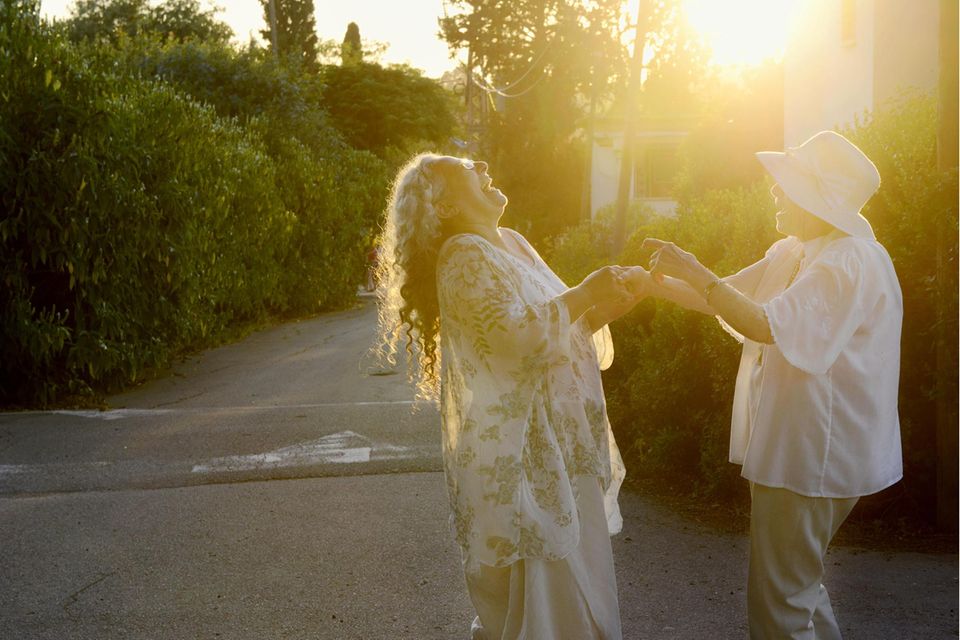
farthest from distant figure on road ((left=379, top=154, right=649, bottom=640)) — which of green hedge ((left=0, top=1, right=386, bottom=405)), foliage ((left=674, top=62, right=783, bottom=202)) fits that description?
foliage ((left=674, top=62, right=783, bottom=202))

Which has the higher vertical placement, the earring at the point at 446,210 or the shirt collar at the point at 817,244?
the earring at the point at 446,210

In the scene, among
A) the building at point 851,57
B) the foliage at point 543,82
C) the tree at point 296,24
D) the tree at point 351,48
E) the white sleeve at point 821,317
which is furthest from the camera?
the tree at point 296,24

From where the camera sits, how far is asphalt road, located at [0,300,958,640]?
17.3 feet

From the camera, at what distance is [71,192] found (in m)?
12.1

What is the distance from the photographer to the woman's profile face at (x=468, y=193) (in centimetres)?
397

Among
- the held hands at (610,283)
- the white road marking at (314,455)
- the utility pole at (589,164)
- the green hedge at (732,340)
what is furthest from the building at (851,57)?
the utility pole at (589,164)

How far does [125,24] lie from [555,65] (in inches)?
1074

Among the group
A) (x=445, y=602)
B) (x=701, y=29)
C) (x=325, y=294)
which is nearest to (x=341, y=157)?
(x=325, y=294)

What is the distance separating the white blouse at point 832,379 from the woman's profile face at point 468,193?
1.00m

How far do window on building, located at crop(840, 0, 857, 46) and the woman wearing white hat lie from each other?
13.7 meters

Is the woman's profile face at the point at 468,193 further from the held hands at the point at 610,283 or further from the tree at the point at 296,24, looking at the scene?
the tree at the point at 296,24

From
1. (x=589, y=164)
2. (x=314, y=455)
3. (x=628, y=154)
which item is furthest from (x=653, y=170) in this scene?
(x=314, y=455)

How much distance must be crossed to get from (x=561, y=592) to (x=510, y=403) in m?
0.63

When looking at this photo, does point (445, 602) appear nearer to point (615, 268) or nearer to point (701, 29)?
point (615, 268)
